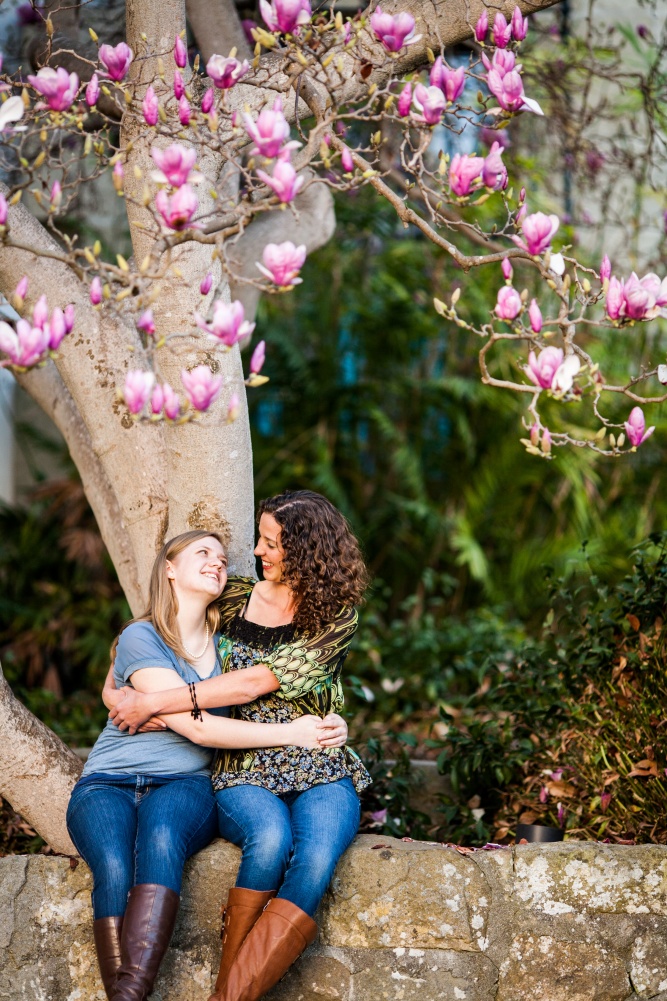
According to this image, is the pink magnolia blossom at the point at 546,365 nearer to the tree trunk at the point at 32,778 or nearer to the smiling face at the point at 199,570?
the smiling face at the point at 199,570

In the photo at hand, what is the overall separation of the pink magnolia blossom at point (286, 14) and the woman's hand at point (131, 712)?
168cm

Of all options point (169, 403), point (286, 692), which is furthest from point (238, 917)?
point (169, 403)

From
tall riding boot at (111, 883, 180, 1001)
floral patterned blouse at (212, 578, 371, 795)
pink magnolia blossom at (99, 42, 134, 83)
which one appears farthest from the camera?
floral patterned blouse at (212, 578, 371, 795)

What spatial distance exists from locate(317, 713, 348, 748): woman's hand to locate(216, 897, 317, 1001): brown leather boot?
1.58 feet

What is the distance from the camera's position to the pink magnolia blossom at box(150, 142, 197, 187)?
1.93 meters

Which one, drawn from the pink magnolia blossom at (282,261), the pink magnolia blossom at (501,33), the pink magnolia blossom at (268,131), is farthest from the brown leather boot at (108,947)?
the pink magnolia blossom at (501,33)

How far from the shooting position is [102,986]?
2.73 metres

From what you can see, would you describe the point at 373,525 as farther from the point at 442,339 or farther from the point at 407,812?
the point at 407,812

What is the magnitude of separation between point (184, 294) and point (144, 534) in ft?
2.55

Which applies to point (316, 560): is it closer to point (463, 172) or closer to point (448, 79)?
point (463, 172)

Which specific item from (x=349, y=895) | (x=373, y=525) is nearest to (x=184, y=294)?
(x=349, y=895)

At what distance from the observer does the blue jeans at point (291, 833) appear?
261 centimetres

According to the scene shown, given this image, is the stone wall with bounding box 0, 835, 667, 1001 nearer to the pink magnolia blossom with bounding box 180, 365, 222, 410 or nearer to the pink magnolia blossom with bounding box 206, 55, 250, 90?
the pink magnolia blossom with bounding box 180, 365, 222, 410

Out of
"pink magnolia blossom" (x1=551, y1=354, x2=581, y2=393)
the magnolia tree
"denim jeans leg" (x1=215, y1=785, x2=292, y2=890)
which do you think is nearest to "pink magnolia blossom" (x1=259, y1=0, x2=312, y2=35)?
the magnolia tree
